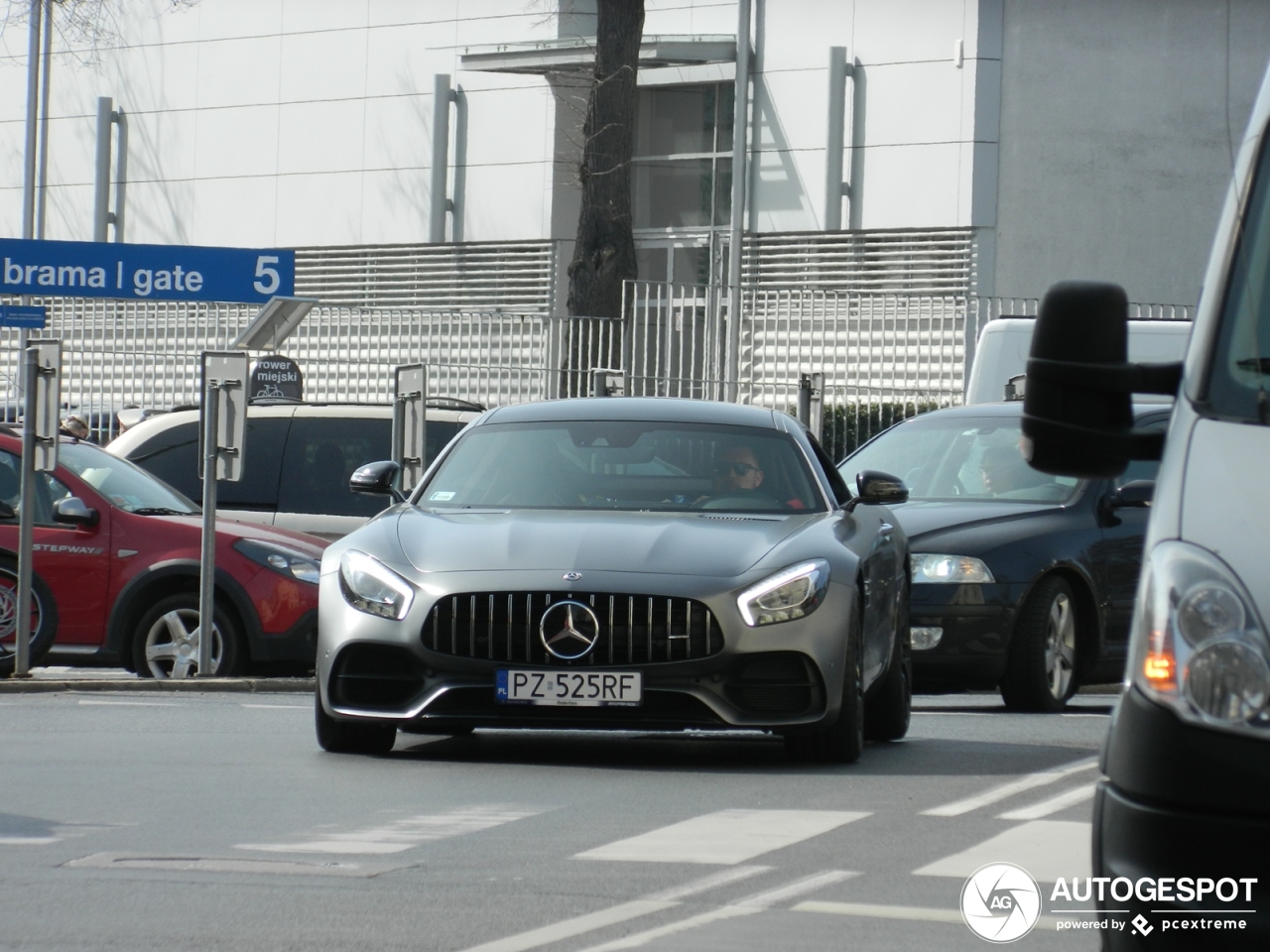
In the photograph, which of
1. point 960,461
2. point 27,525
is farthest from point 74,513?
point 960,461

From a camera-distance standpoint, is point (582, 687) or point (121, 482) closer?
point (582, 687)

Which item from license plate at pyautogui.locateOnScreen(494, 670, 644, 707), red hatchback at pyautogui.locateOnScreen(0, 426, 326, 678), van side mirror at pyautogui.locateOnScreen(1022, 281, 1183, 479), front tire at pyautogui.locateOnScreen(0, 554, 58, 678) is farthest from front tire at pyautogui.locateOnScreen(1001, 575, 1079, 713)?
van side mirror at pyautogui.locateOnScreen(1022, 281, 1183, 479)

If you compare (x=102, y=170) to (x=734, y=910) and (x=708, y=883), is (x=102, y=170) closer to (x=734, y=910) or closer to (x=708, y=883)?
(x=708, y=883)

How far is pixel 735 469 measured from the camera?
33.1 ft

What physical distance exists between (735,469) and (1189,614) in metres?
6.37

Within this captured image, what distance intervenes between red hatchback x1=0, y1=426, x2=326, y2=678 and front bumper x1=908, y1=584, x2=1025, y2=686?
12.3 ft

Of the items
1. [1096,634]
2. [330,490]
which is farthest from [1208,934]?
[330,490]

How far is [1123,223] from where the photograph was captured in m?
31.1

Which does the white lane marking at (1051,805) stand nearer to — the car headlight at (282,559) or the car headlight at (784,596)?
the car headlight at (784,596)

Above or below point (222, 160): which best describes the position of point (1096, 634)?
below

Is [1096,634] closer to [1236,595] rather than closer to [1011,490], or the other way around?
[1011,490]

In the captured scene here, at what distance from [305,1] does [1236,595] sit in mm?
34480

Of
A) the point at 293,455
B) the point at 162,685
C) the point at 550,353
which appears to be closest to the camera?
the point at 162,685

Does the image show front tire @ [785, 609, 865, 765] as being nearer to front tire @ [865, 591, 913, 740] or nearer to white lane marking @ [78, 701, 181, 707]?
front tire @ [865, 591, 913, 740]
